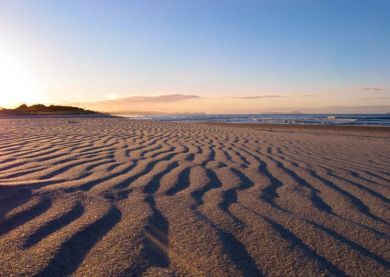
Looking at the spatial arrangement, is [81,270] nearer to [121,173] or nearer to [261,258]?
[261,258]

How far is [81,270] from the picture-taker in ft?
4.81

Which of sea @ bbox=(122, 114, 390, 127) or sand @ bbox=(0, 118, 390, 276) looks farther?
sea @ bbox=(122, 114, 390, 127)

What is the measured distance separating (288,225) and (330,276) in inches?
22.7

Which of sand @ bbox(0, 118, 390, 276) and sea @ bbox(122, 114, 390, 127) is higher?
sand @ bbox(0, 118, 390, 276)

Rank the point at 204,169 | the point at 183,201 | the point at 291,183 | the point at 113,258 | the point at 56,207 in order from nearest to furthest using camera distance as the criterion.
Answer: the point at 113,258 < the point at 56,207 < the point at 183,201 < the point at 291,183 < the point at 204,169

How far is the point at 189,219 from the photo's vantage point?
212cm

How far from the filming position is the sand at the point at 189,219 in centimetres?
156

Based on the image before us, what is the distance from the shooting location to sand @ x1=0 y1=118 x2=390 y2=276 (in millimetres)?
1557

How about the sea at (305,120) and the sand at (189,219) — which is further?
the sea at (305,120)

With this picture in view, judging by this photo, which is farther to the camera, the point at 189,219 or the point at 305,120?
the point at 305,120

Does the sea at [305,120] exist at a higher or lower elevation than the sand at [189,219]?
lower

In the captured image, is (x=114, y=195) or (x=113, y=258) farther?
(x=114, y=195)

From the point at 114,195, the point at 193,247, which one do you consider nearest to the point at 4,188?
the point at 114,195

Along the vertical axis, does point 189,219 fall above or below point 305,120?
above
